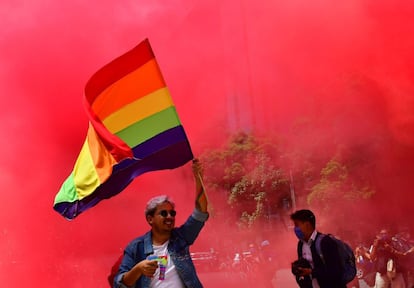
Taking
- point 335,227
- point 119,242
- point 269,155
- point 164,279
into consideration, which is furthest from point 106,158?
point 335,227

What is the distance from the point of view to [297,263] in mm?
2900

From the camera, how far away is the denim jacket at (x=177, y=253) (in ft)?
7.52

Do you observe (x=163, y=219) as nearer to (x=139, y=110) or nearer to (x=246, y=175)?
(x=139, y=110)

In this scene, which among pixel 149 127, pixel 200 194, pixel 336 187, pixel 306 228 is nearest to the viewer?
pixel 200 194

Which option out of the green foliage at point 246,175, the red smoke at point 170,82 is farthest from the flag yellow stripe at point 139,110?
the green foliage at point 246,175

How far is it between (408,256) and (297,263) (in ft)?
9.52

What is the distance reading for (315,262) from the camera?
9.45ft

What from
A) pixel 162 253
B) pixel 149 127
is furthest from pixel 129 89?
pixel 162 253

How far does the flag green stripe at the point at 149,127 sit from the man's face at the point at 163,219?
82 cm

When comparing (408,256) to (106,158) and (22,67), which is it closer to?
(106,158)

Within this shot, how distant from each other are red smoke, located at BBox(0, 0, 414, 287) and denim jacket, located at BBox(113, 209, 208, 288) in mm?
3411

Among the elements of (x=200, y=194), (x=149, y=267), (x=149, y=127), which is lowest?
(x=149, y=267)

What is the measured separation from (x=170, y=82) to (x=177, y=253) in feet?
13.1

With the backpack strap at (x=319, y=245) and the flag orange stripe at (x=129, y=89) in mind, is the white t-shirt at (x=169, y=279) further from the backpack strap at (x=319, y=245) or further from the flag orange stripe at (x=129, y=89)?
the flag orange stripe at (x=129, y=89)
